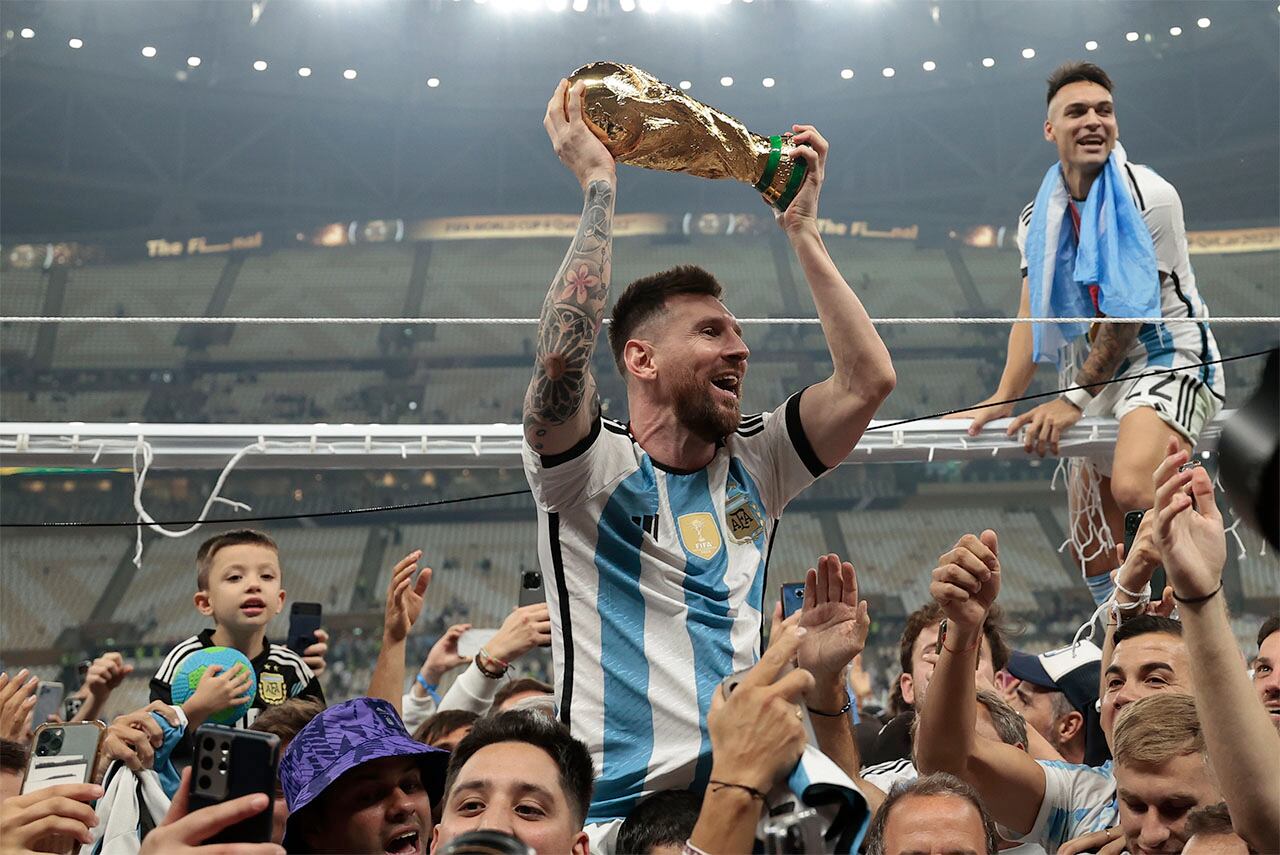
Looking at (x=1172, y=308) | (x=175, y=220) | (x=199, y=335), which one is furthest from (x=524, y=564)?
(x=1172, y=308)

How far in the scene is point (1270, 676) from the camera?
228 cm

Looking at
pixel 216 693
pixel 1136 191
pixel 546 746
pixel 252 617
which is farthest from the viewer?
pixel 1136 191

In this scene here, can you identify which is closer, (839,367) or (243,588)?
(839,367)

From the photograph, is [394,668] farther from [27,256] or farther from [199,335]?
[27,256]

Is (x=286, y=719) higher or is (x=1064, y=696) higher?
(x=1064, y=696)

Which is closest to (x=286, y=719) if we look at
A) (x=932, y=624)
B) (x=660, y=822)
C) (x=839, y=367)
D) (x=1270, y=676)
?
A: (x=660, y=822)

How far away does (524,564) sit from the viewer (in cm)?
1644

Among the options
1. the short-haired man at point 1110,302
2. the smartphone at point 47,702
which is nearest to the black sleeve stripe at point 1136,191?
the short-haired man at point 1110,302

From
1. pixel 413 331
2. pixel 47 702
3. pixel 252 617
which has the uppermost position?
pixel 413 331

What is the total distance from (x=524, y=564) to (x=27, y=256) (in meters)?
9.06

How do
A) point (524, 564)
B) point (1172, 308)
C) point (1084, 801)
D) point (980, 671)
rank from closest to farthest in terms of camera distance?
point (1084, 801)
point (980, 671)
point (1172, 308)
point (524, 564)

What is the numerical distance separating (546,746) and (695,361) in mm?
698

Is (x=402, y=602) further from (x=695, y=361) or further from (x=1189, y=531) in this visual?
(x=1189, y=531)

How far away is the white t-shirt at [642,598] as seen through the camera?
186 centimetres
